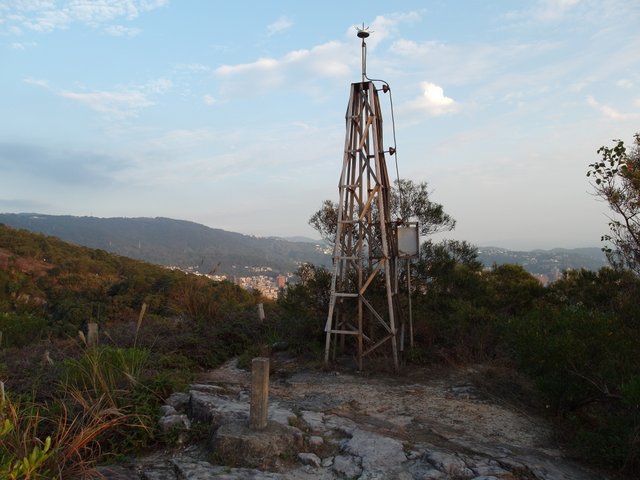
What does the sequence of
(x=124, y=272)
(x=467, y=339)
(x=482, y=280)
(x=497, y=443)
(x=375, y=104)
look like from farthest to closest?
1. (x=124, y=272)
2. (x=482, y=280)
3. (x=467, y=339)
4. (x=375, y=104)
5. (x=497, y=443)

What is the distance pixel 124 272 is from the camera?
102 ft

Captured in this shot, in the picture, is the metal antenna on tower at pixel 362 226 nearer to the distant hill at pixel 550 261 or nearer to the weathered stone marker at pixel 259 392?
the weathered stone marker at pixel 259 392

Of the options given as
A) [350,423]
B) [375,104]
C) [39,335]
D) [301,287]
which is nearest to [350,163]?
Answer: [375,104]

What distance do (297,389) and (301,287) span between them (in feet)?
11.4

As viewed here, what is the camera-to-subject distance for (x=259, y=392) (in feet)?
15.5

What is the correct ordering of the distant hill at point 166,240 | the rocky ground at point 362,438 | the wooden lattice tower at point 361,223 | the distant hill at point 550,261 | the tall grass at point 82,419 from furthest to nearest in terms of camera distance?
1. the distant hill at point 166,240
2. the distant hill at point 550,261
3. the wooden lattice tower at point 361,223
4. the rocky ground at point 362,438
5. the tall grass at point 82,419

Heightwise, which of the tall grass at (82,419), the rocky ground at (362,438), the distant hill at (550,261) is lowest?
the rocky ground at (362,438)

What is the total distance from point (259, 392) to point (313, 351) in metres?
4.63

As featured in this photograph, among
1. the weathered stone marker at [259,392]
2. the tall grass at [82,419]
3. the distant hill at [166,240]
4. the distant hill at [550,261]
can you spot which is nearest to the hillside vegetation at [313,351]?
the tall grass at [82,419]

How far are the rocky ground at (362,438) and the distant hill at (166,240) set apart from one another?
2341 inches

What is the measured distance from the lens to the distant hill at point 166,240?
260 feet

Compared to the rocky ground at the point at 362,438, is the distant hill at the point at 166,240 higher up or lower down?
higher up

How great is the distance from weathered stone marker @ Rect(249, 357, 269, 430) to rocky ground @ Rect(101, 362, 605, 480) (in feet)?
0.38

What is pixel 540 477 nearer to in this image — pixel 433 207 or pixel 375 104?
pixel 375 104
